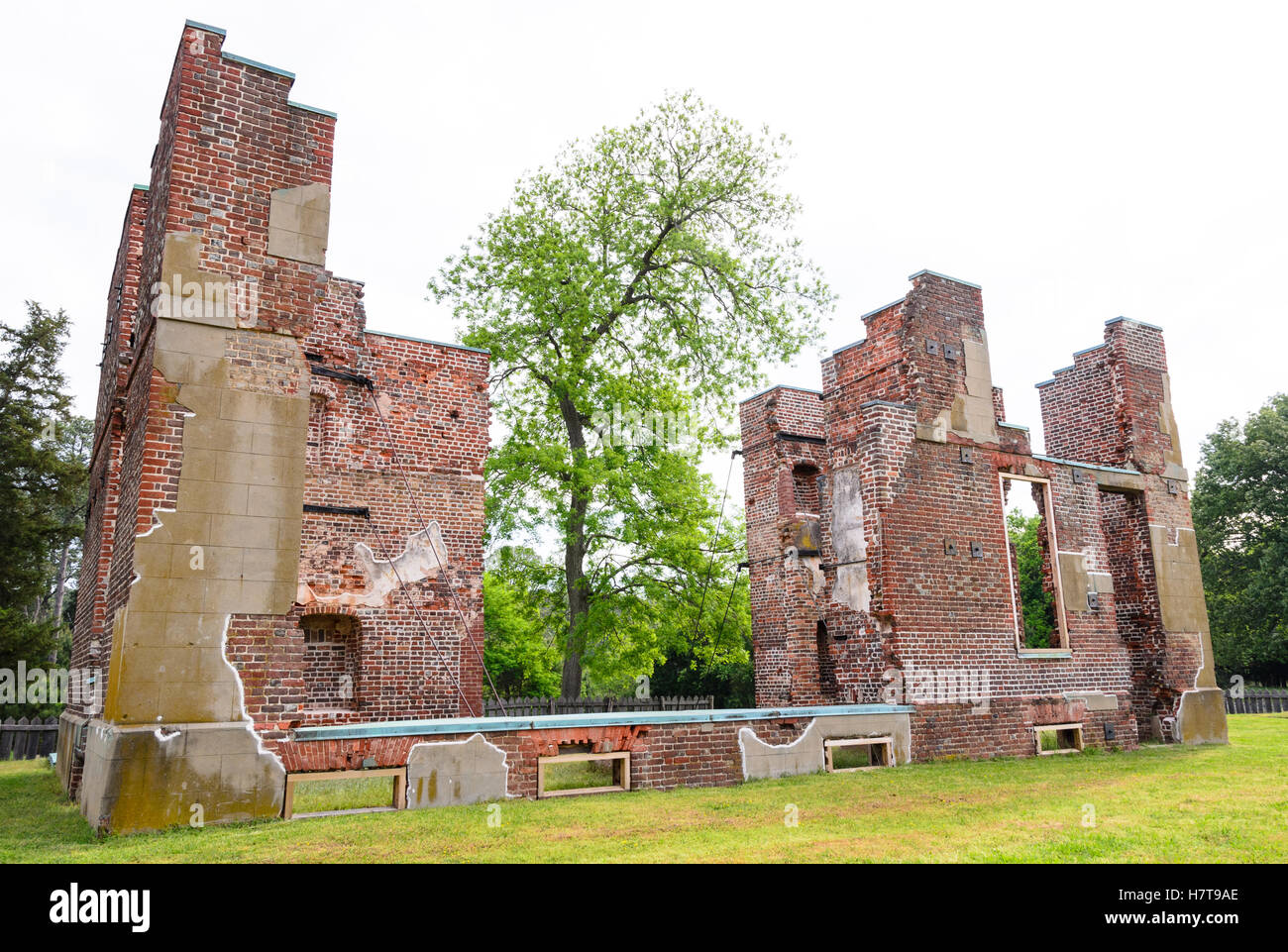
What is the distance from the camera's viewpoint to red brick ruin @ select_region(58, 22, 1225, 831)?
750 centimetres

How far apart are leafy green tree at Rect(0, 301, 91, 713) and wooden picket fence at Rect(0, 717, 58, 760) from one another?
7345mm

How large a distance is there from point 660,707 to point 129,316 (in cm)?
1460

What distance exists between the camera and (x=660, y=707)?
21062 mm

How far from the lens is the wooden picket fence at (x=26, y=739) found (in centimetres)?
1574

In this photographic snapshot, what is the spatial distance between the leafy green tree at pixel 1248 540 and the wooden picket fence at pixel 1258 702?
4257 mm

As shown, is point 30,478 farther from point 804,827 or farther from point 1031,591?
point 1031,591

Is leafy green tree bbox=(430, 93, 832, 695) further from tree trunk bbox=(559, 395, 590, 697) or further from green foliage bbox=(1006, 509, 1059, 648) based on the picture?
green foliage bbox=(1006, 509, 1059, 648)

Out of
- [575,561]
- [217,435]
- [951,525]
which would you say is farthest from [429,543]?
[951,525]

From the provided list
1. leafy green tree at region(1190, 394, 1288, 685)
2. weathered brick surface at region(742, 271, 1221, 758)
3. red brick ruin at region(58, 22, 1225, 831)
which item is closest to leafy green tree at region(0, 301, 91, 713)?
red brick ruin at region(58, 22, 1225, 831)

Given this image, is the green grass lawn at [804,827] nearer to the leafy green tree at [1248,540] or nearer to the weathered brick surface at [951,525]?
the weathered brick surface at [951,525]

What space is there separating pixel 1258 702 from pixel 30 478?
40611 millimetres

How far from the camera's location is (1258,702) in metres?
29.2

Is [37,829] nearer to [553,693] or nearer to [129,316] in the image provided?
[129,316]

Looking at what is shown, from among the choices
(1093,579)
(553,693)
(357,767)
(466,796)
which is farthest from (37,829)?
(553,693)
